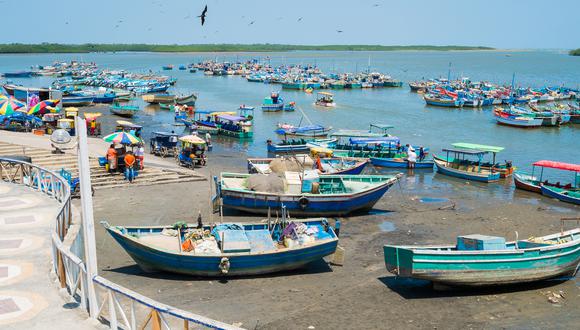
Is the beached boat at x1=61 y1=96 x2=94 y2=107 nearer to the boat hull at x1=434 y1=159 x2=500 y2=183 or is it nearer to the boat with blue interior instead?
the boat hull at x1=434 y1=159 x2=500 y2=183

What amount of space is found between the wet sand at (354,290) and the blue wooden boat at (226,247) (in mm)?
388

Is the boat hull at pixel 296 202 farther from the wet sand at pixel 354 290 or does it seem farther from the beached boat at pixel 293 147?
the beached boat at pixel 293 147

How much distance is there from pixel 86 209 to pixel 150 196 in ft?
50.2

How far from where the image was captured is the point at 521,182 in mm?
27750

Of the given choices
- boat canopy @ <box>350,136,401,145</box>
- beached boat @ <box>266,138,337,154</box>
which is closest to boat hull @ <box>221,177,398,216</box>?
boat canopy @ <box>350,136,401,145</box>

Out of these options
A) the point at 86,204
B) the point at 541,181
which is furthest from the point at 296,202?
the point at 541,181

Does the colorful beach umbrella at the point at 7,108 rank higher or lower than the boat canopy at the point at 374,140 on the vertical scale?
higher

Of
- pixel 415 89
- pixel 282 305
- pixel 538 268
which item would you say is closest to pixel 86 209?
pixel 282 305

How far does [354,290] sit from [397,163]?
19.4 meters

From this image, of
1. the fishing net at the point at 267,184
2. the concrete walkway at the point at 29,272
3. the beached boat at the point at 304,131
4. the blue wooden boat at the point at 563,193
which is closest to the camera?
the concrete walkway at the point at 29,272

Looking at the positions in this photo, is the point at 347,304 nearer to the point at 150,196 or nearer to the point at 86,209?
the point at 86,209

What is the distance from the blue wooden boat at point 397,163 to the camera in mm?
32594

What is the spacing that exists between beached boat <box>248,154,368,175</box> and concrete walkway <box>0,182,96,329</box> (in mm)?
10648

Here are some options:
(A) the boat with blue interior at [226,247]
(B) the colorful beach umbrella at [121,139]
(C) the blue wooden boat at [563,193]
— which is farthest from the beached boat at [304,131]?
(A) the boat with blue interior at [226,247]
